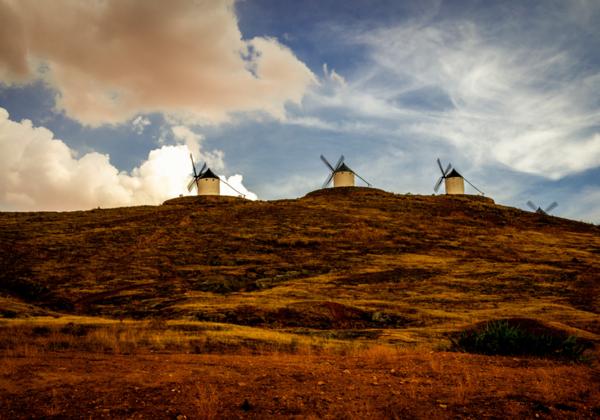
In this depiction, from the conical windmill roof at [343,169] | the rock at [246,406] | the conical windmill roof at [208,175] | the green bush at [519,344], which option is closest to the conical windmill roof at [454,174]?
the conical windmill roof at [343,169]

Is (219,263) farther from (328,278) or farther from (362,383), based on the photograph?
(362,383)

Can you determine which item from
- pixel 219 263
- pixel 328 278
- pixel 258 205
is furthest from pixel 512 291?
pixel 258 205

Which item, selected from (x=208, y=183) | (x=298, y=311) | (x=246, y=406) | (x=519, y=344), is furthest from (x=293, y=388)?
(x=208, y=183)

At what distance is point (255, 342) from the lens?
19.4 metres

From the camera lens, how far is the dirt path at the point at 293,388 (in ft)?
32.4

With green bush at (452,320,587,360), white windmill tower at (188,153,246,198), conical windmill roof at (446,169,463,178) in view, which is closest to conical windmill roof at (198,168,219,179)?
white windmill tower at (188,153,246,198)

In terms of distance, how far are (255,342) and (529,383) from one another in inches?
405

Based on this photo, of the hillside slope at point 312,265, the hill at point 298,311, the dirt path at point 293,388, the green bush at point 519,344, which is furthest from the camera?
the hillside slope at point 312,265

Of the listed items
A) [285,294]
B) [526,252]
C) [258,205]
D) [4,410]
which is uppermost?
[258,205]

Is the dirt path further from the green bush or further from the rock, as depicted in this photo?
the green bush

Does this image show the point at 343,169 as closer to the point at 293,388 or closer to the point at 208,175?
the point at 208,175

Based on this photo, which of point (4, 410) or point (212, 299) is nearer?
point (4, 410)

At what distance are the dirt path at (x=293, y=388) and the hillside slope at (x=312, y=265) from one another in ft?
28.2

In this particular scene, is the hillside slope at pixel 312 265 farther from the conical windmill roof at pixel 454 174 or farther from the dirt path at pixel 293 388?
the conical windmill roof at pixel 454 174
